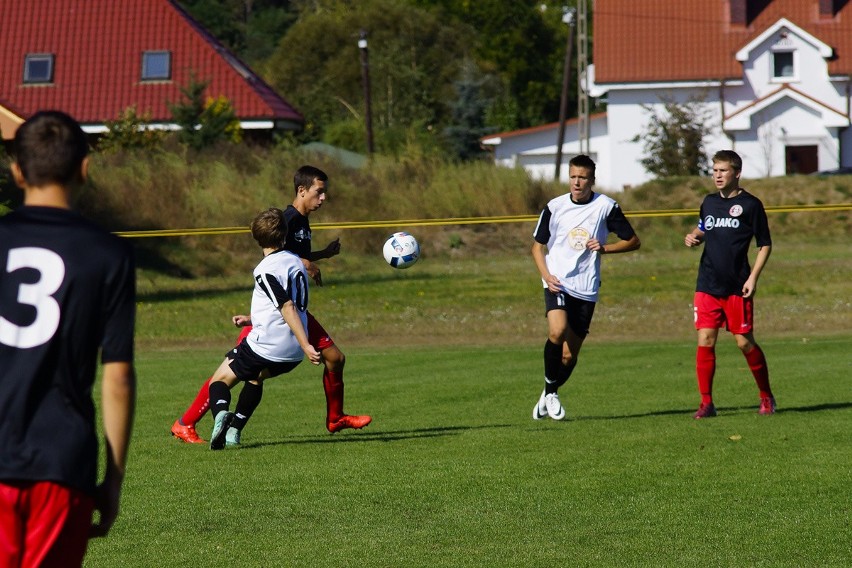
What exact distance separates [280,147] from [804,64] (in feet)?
88.9

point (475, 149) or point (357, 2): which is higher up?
point (357, 2)

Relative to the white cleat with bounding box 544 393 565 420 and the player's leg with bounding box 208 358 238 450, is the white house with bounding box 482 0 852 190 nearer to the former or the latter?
the white cleat with bounding box 544 393 565 420

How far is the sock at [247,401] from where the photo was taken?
9367mm

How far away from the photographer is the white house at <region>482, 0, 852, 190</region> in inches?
2206

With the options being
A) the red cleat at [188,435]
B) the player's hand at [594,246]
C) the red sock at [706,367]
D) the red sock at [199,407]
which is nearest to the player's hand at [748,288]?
the red sock at [706,367]

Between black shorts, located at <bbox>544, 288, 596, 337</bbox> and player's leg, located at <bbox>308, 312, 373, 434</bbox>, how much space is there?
73.2 inches

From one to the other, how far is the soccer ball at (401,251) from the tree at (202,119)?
2876cm

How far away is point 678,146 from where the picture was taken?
50812 millimetres

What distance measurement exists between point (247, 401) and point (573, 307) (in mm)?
2915

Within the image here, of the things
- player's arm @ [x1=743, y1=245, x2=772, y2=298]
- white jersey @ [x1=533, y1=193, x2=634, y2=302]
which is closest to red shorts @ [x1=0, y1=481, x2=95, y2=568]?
white jersey @ [x1=533, y1=193, x2=634, y2=302]

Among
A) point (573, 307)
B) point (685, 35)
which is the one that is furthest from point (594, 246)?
point (685, 35)

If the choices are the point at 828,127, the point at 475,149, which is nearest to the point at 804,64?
the point at 828,127

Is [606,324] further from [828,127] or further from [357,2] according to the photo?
[357,2]

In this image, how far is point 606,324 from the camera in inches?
842
